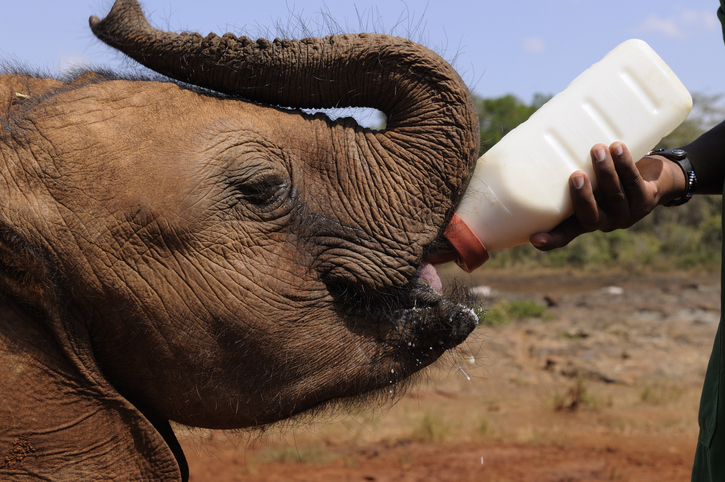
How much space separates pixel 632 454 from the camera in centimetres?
648

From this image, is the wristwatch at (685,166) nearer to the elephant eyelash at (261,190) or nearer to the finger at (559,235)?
the finger at (559,235)

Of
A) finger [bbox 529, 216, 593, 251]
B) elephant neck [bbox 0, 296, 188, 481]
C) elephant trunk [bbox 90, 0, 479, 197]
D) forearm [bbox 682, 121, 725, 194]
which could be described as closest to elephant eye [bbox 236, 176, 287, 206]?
elephant trunk [bbox 90, 0, 479, 197]

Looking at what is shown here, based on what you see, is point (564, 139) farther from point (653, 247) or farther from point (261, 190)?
point (653, 247)

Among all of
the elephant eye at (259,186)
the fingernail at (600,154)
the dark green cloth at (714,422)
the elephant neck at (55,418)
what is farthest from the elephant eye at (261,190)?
the dark green cloth at (714,422)

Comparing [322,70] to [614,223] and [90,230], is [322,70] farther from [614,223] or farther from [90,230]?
[614,223]

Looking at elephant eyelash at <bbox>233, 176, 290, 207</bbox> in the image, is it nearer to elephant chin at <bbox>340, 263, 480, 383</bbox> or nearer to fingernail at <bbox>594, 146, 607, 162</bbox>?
elephant chin at <bbox>340, 263, 480, 383</bbox>

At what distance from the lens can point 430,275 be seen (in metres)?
2.33

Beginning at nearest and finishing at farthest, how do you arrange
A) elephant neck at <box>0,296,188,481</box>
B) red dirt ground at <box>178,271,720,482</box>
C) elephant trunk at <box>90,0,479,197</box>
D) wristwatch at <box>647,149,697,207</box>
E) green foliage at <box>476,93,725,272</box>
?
elephant neck at <box>0,296,188,481</box>, elephant trunk at <box>90,0,479,197</box>, wristwatch at <box>647,149,697,207</box>, red dirt ground at <box>178,271,720,482</box>, green foliage at <box>476,93,725,272</box>

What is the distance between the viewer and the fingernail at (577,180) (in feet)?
7.34

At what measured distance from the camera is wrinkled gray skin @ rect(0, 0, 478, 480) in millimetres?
1959

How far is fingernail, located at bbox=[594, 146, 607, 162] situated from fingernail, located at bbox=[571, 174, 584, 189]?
0.09 m

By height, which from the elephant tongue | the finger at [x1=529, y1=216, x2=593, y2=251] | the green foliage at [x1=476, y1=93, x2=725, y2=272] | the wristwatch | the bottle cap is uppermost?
the green foliage at [x1=476, y1=93, x2=725, y2=272]

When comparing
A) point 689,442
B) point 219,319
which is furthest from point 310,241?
point 689,442

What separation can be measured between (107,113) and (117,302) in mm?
580
